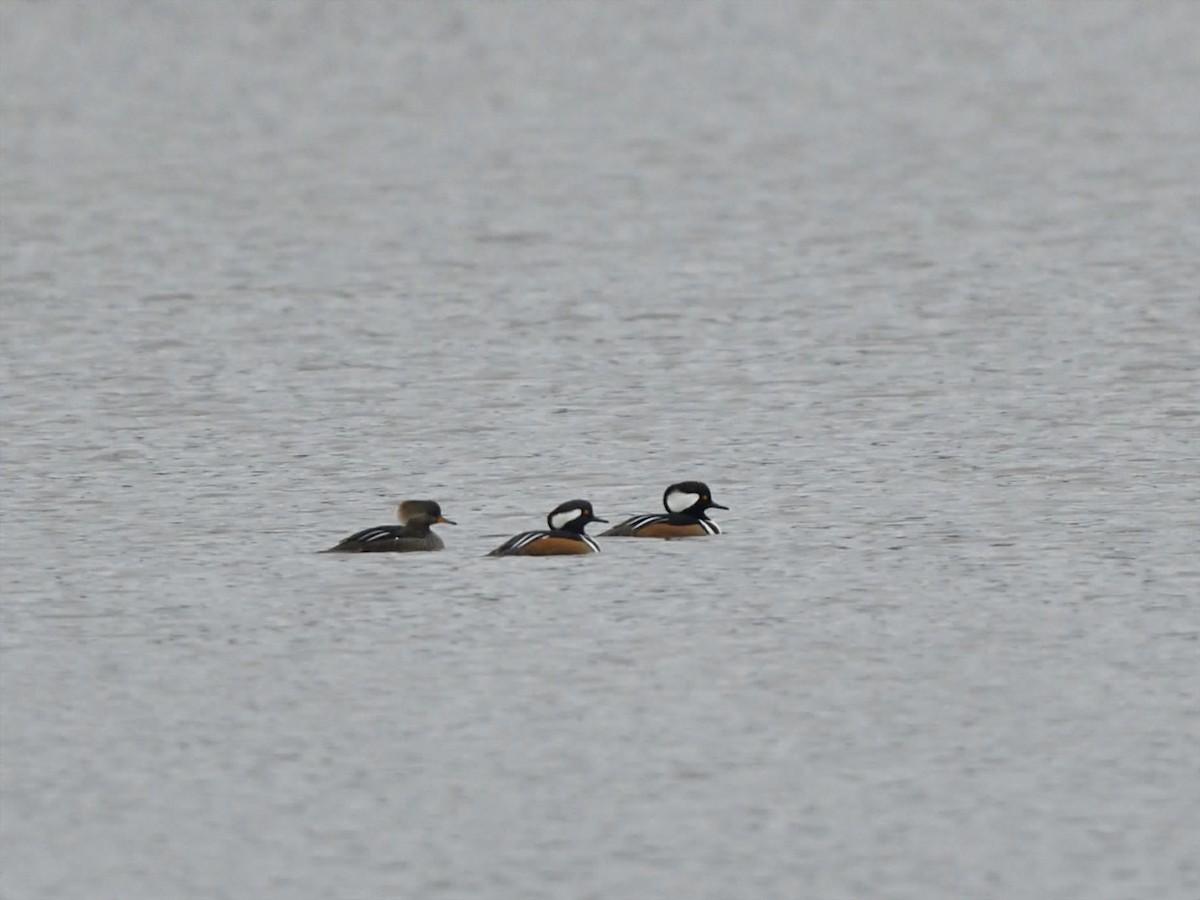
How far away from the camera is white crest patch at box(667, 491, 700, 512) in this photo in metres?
16.2

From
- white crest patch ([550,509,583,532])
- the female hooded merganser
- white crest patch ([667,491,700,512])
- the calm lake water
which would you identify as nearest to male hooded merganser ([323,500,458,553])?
the calm lake water

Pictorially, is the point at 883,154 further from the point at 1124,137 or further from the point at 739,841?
the point at 739,841

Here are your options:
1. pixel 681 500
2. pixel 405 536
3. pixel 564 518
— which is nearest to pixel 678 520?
pixel 681 500

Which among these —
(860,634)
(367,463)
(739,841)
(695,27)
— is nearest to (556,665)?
(860,634)

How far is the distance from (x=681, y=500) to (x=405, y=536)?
5.52ft

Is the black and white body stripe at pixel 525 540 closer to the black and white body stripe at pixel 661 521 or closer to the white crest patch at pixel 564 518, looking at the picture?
the white crest patch at pixel 564 518

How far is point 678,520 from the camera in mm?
16016

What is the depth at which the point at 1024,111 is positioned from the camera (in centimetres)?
4759

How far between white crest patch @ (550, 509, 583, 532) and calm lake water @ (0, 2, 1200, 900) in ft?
1.15

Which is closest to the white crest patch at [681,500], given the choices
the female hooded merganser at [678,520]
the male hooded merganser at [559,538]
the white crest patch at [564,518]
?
the female hooded merganser at [678,520]

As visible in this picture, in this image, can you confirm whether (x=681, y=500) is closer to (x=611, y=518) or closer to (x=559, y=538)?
(x=611, y=518)

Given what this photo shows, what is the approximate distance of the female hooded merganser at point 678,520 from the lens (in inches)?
630

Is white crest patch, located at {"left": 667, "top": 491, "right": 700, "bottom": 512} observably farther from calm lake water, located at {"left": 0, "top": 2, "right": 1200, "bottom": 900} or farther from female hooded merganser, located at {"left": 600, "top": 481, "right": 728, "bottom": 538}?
calm lake water, located at {"left": 0, "top": 2, "right": 1200, "bottom": 900}

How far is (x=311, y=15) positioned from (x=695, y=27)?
9354 millimetres
